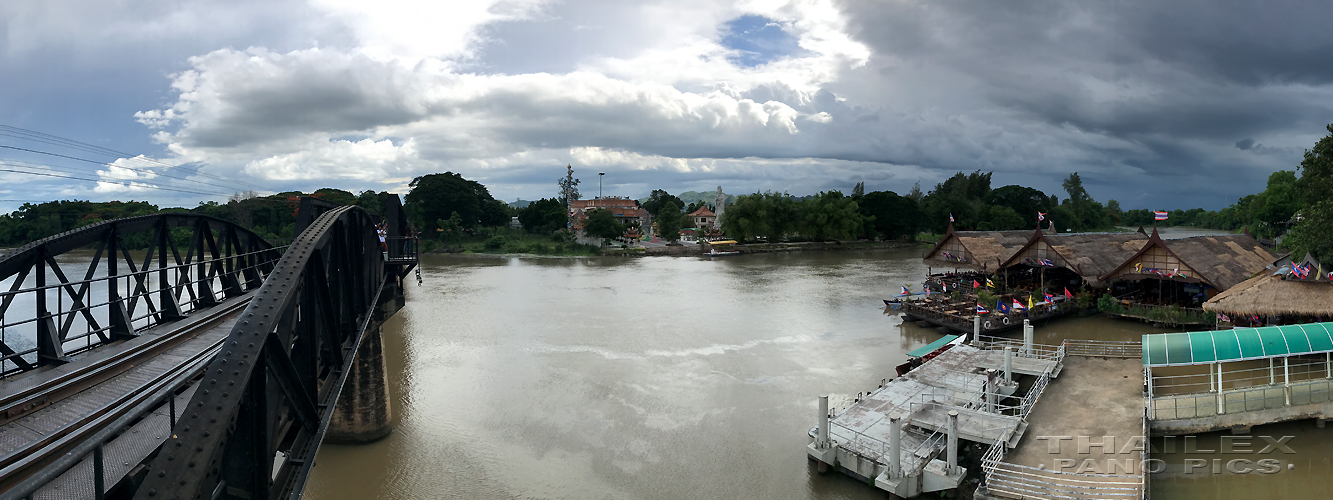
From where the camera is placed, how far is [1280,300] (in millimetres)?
19391

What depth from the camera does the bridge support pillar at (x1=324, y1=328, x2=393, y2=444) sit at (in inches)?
621

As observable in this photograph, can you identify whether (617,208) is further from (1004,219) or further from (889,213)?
(1004,219)

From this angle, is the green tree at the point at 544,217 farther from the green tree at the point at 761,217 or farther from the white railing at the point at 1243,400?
the white railing at the point at 1243,400

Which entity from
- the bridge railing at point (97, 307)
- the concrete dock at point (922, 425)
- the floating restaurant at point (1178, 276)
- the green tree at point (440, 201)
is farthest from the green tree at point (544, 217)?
the concrete dock at point (922, 425)

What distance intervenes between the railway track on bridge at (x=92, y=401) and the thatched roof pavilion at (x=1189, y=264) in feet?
102

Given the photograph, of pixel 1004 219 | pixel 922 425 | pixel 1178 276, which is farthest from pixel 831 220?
pixel 922 425

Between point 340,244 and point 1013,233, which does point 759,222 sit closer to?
point 1013,233

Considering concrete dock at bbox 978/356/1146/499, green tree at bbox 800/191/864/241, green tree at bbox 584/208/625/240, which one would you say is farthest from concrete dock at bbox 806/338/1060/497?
green tree at bbox 800/191/864/241

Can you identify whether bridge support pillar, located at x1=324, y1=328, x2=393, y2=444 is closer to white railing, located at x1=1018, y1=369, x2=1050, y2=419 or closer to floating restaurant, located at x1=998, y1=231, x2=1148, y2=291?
white railing, located at x1=1018, y1=369, x2=1050, y2=419

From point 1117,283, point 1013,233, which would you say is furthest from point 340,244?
point 1013,233

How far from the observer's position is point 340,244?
31.7 feet

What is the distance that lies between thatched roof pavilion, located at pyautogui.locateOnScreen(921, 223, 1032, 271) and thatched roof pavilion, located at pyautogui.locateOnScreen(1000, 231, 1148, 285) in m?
2.18

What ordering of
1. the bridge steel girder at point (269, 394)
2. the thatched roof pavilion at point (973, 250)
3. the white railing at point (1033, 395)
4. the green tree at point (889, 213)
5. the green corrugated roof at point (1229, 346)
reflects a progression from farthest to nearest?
the green tree at point (889, 213)
the thatched roof pavilion at point (973, 250)
the white railing at point (1033, 395)
the green corrugated roof at point (1229, 346)
the bridge steel girder at point (269, 394)

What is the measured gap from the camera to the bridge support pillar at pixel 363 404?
15773 millimetres
